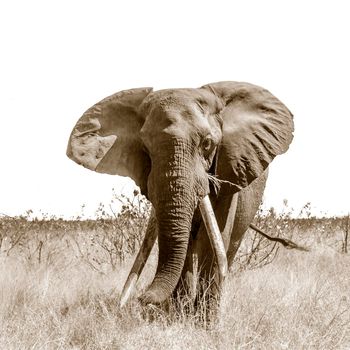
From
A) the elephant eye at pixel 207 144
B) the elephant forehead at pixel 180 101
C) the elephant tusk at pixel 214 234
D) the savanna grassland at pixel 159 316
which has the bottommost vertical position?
the savanna grassland at pixel 159 316

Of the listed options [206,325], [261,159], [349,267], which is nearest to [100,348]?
[206,325]

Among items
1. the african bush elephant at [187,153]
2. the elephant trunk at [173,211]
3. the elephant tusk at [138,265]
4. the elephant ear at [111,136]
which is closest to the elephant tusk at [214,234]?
the african bush elephant at [187,153]

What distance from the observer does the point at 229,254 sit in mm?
6996

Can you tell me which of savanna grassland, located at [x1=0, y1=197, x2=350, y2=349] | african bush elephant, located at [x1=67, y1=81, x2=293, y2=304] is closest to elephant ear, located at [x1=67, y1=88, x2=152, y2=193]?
african bush elephant, located at [x1=67, y1=81, x2=293, y2=304]

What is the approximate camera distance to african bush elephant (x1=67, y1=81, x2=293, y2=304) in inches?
210

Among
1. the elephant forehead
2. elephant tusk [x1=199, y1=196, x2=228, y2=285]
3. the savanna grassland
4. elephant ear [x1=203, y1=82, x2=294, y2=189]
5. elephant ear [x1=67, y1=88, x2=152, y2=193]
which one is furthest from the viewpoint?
elephant ear [x1=67, y1=88, x2=152, y2=193]

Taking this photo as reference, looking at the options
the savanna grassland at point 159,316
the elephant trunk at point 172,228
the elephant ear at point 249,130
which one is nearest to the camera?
the savanna grassland at point 159,316

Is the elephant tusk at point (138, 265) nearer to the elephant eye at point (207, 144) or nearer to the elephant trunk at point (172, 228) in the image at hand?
the elephant trunk at point (172, 228)

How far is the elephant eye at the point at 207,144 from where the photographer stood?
560 cm

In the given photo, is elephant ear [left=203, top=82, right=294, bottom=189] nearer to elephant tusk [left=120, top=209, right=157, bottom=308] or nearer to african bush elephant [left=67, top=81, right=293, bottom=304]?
african bush elephant [left=67, top=81, right=293, bottom=304]

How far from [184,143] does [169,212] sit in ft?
1.80

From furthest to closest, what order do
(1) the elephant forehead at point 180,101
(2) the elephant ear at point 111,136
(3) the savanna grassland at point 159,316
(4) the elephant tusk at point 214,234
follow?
(2) the elephant ear at point 111,136 < (4) the elephant tusk at point 214,234 < (1) the elephant forehead at point 180,101 < (3) the savanna grassland at point 159,316

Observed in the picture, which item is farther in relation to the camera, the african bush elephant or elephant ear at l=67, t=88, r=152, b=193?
elephant ear at l=67, t=88, r=152, b=193

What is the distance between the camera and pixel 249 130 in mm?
6078
